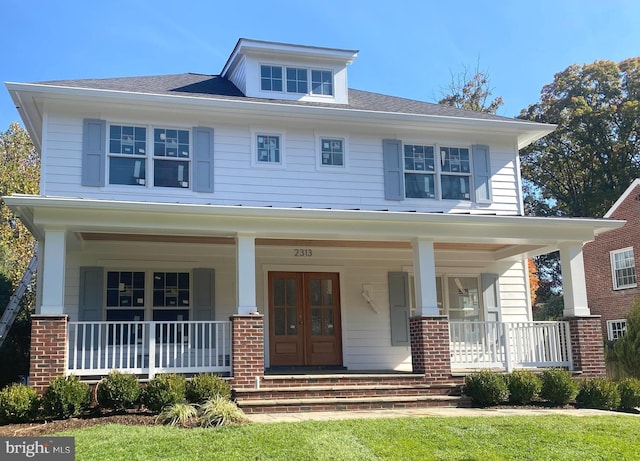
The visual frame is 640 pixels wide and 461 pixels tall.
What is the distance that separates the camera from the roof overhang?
1066cm

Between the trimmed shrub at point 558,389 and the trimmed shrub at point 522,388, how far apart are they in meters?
0.15

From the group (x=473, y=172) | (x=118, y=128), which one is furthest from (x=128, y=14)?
(x=473, y=172)

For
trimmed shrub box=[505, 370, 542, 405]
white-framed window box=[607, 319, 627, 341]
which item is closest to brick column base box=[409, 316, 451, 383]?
trimmed shrub box=[505, 370, 542, 405]

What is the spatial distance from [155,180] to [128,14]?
3.00m

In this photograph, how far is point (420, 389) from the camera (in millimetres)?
11516

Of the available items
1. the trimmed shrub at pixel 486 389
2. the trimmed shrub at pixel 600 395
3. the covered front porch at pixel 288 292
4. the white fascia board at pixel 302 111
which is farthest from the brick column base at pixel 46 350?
the trimmed shrub at pixel 600 395

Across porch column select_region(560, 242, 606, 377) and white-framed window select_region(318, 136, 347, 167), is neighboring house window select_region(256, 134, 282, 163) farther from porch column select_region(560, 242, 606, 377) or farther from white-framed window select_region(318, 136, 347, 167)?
porch column select_region(560, 242, 606, 377)

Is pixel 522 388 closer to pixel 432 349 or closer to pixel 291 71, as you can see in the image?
pixel 432 349

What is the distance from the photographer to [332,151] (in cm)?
1382

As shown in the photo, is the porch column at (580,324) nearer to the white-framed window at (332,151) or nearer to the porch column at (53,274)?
the white-framed window at (332,151)

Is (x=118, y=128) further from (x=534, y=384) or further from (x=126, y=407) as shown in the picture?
(x=534, y=384)

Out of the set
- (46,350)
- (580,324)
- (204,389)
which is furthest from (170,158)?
(580,324)

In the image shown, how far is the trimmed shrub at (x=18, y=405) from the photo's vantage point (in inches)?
366

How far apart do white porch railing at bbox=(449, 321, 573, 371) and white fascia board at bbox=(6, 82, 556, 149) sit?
4.25 m
